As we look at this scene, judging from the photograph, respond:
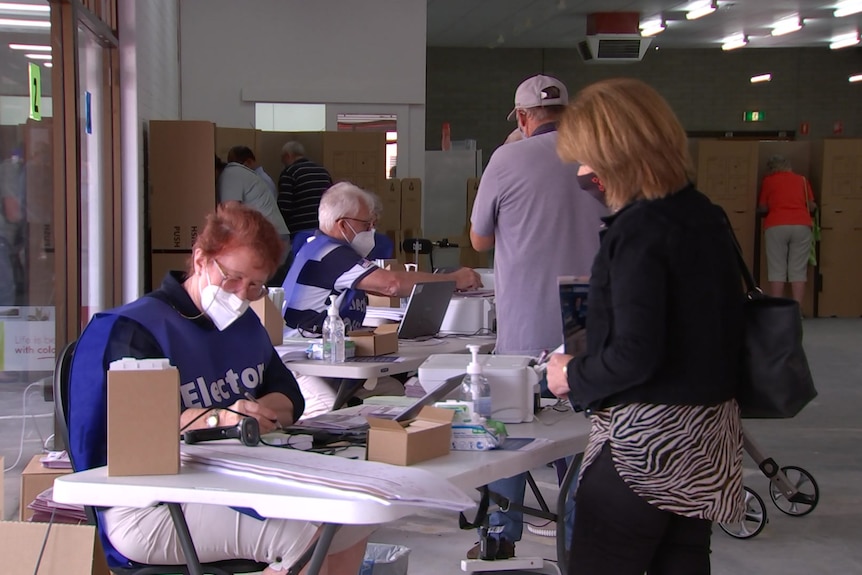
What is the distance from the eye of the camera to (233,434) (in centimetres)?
203

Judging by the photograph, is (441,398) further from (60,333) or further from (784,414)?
(60,333)

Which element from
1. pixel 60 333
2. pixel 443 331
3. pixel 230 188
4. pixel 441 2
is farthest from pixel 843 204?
pixel 60 333

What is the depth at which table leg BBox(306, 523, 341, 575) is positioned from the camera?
5.66 ft

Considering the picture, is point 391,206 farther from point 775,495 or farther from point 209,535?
point 209,535

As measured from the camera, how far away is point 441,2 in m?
12.7

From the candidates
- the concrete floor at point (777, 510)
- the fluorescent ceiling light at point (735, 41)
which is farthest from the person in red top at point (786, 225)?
the fluorescent ceiling light at point (735, 41)

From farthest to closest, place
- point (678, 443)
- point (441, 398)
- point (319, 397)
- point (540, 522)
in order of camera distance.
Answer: point (540, 522) → point (319, 397) → point (441, 398) → point (678, 443)

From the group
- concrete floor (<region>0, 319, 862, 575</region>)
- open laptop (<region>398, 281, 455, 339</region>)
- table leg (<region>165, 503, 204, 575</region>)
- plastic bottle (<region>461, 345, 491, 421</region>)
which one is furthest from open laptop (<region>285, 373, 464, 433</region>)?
open laptop (<region>398, 281, 455, 339</region>)

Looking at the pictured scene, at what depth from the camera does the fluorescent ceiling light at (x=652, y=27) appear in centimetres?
1362

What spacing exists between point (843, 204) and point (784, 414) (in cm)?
1030

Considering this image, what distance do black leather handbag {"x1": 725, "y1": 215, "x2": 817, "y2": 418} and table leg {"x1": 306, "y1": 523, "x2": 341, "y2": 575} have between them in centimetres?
79

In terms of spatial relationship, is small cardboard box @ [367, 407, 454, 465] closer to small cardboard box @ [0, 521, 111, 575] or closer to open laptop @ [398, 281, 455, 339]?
small cardboard box @ [0, 521, 111, 575]

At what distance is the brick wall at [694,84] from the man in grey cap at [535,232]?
1362cm

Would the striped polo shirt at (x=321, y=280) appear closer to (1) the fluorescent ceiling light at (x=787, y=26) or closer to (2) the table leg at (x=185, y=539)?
(2) the table leg at (x=185, y=539)
